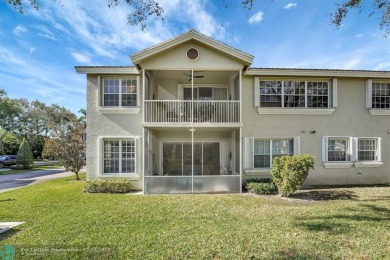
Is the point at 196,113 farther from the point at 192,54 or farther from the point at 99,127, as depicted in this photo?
the point at 99,127

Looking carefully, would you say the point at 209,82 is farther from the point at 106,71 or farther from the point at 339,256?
the point at 339,256

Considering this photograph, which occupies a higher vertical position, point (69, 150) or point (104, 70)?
point (104, 70)

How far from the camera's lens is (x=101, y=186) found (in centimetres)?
1176

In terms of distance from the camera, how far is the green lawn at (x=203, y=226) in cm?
516

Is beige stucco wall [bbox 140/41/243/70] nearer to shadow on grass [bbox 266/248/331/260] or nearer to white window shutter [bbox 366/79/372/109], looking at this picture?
white window shutter [bbox 366/79/372/109]

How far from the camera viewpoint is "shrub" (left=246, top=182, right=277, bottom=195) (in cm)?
1122

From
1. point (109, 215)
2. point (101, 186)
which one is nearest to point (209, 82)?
point (101, 186)

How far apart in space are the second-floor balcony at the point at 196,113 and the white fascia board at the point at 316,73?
228 cm

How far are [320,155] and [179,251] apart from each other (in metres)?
11.1

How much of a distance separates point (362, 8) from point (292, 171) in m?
6.79

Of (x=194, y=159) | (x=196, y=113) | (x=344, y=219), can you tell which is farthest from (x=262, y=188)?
(x=196, y=113)

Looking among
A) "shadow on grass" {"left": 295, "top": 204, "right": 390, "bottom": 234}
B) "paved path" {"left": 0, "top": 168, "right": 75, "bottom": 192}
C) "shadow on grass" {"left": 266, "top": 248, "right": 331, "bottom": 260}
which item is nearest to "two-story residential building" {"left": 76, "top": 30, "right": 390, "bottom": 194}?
"shadow on grass" {"left": 295, "top": 204, "right": 390, "bottom": 234}

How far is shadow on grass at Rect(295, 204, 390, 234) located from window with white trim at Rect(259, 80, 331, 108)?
659 cm

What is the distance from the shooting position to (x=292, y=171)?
9.98m
